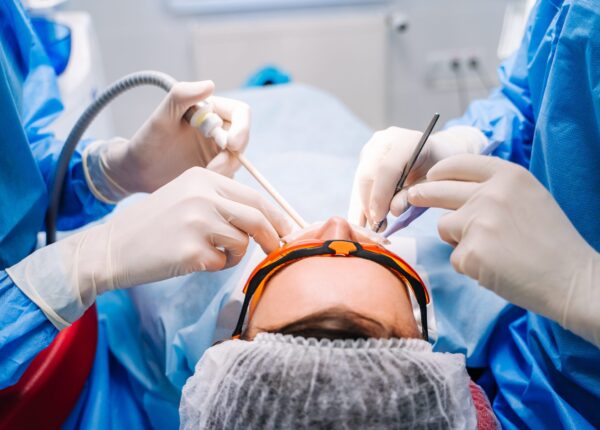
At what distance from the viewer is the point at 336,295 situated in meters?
0.89

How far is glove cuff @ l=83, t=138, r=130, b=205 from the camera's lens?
1435 mm

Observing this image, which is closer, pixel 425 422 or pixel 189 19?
pixel 425 422

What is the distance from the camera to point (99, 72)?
2.11 m

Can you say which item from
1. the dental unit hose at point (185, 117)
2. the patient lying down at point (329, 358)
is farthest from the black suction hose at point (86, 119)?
the patient lying down at point (329, 358)

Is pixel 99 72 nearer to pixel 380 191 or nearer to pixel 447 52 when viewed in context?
pixel 380 191

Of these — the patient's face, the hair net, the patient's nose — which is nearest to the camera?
the hair net

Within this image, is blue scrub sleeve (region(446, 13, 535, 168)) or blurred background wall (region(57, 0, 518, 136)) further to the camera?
blurred background wall (region(57, 0, 518, 136))

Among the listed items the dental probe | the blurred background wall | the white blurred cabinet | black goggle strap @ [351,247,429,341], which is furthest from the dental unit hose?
the white blurred cabinet

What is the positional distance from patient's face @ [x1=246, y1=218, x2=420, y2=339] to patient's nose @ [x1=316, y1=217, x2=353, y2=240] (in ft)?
0.23

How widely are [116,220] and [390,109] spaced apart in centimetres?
241

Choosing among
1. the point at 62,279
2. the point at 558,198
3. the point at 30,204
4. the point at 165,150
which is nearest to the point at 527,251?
the point at 558,198

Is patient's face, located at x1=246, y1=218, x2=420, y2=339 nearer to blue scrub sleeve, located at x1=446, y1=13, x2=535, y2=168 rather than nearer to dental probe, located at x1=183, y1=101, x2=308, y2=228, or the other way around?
dental probe, located at x1=183, y1=101, x2=308, y2=228

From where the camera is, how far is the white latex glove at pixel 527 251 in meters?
0.82

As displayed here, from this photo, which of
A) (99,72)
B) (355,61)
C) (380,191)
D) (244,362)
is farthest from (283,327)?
(355,61)
